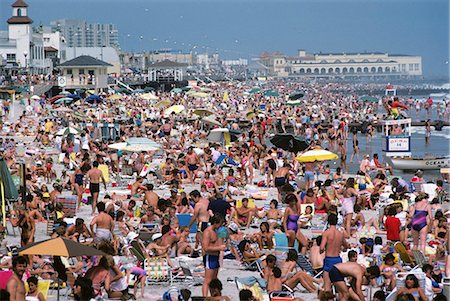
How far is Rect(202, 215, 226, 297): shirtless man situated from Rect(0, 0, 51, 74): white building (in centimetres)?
6623

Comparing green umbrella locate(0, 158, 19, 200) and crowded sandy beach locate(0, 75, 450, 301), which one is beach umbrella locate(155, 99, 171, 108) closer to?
crowded sandy beach locate(0, 75, 450, 301)

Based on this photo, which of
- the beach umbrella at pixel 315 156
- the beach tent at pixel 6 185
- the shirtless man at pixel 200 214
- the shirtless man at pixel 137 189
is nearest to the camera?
the shirtless man at pixel 200 214

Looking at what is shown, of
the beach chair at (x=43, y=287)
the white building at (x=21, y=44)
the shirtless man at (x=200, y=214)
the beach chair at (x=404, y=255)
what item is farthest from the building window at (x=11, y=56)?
the beach chair at (x=43, y=287)

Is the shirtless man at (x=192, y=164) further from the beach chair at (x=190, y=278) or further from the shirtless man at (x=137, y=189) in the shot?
the beach chair at (x=190, y=278)

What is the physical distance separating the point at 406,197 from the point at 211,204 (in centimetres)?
419

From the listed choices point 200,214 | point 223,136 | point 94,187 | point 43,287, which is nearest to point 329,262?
point 200,214

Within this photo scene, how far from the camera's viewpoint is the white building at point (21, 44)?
7619 centimetres

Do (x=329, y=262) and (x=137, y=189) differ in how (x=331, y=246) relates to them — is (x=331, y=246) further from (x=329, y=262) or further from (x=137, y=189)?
(x=137, y=189)

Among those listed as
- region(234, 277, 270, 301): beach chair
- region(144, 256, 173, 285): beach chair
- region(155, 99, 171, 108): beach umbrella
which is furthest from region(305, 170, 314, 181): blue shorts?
region(155, 99, 171, 108): beach umbrella

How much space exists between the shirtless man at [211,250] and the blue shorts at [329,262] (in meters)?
1.11

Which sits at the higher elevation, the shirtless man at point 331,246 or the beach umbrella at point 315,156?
the beach umbrella at point 315,156

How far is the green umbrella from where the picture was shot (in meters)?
11.8

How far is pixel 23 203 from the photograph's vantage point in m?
12.7

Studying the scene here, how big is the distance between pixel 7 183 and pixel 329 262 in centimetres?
487
